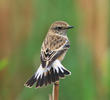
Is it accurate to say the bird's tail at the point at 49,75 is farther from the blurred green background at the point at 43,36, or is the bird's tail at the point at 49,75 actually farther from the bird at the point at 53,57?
the blurred green background at the point at 43,36

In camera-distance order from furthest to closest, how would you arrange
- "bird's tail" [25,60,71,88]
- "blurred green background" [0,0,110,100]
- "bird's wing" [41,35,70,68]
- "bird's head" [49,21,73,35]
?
"bird's head" [49,21,73,35] → "blurred green background" [0,0,110,100] → "bird's wing" [41,35,70,68] → "bird's tail" [25,60,71,88]

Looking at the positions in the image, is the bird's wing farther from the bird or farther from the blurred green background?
the blurred green background

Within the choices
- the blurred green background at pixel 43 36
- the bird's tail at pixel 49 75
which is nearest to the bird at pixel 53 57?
the bird's tail at pixel 49 75

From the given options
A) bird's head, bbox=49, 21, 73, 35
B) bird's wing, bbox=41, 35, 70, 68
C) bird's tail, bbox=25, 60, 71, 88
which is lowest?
bird's tail, bbox=25, 60, 71, 88

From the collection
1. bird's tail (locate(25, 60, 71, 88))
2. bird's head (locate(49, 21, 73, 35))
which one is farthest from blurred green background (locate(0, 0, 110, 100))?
bird's tail (locate(25, 60, 71, 88))

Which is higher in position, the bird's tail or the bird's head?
the bird's head

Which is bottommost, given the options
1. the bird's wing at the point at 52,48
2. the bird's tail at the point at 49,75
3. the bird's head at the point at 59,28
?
the bird's tail at the point at 49,75

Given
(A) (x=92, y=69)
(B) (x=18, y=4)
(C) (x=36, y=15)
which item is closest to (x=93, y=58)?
(A) (x=92, y=69)
